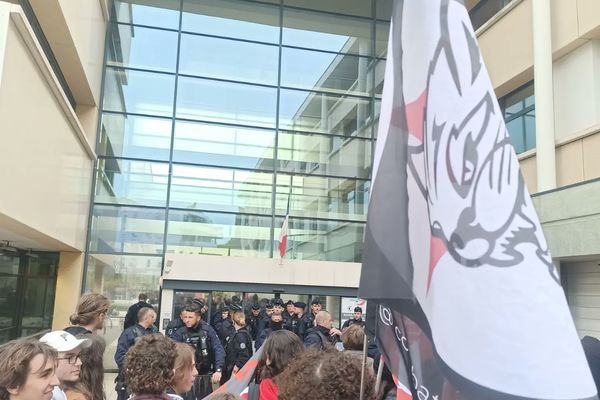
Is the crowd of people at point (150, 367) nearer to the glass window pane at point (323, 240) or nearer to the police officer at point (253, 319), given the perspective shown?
the police officer at point (253, 319)

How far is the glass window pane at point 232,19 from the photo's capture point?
696 inches

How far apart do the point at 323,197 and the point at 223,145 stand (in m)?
3.54

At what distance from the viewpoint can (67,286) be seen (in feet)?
45.6

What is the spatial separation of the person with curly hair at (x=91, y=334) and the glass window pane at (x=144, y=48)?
44.3ft

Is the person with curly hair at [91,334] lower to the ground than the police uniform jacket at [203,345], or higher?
higher

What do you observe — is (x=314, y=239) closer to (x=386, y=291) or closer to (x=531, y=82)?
(x=531, y=82)

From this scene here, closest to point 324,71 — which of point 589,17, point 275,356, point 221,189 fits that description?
point 221,189

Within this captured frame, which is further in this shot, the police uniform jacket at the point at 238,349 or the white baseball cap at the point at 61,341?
the police uniform jacket at the point at 238,349

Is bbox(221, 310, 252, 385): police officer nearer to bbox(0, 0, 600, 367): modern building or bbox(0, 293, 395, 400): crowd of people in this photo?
bbox(0, 293, 395, 400): crowd of people

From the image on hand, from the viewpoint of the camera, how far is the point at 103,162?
627 inches

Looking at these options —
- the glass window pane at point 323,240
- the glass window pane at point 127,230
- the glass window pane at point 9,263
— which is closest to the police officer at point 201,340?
the glass window pane at point 9,263

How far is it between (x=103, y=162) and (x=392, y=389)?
561 inches

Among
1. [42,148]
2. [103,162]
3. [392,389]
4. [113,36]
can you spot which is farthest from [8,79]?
[113,36]

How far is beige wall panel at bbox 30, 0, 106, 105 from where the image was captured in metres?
9.88
